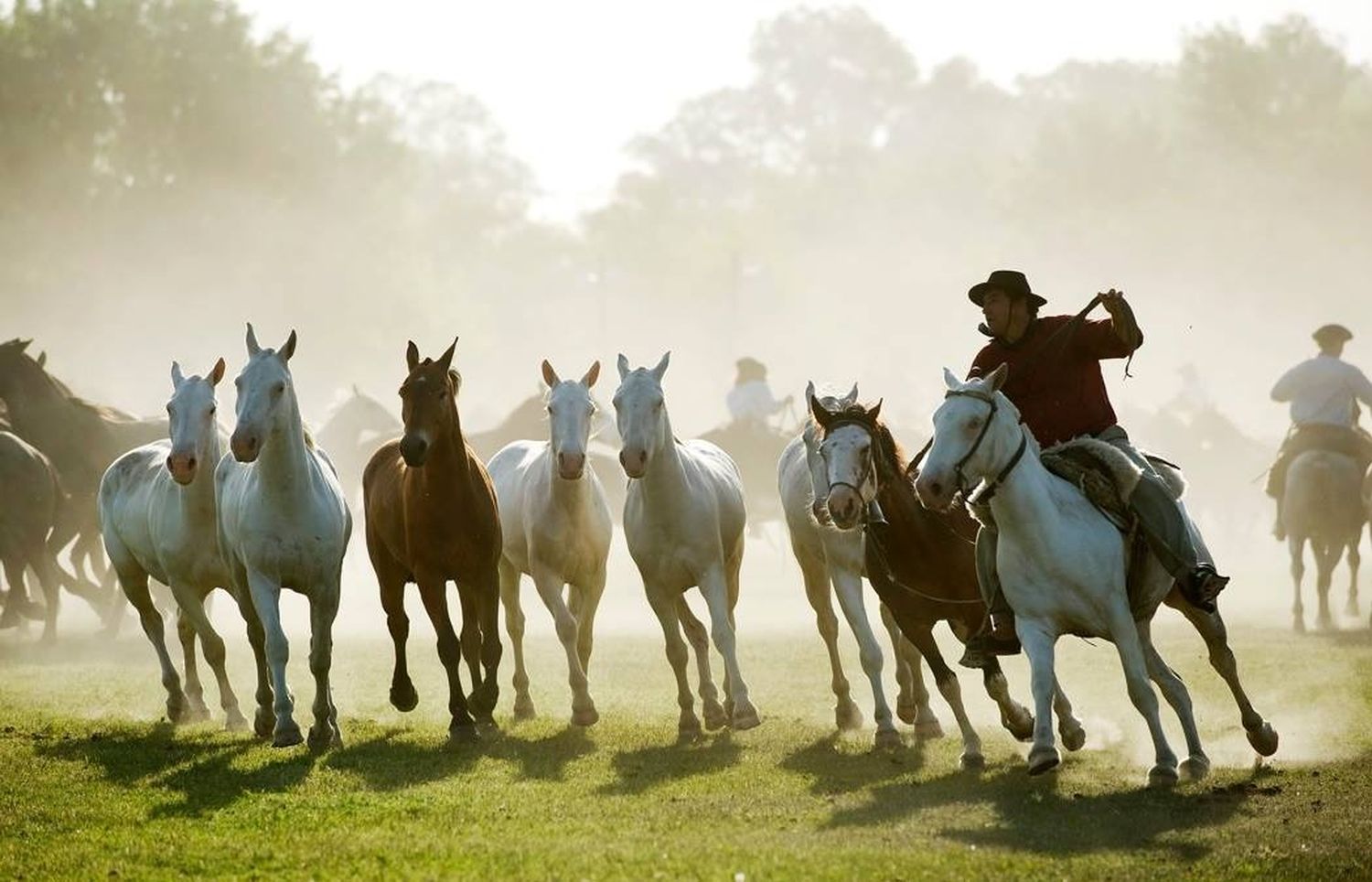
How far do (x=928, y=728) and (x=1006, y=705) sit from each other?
1.74 metres

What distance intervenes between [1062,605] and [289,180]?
51681mm

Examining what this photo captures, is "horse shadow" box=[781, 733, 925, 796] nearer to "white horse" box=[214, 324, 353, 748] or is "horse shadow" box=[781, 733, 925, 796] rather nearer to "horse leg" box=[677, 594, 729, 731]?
"horse leg" box=[677, 594, 729, 731]

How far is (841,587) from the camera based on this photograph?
1369 centimetres

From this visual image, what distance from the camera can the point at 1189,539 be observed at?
437 inches

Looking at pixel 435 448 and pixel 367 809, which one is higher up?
pixel 435 448

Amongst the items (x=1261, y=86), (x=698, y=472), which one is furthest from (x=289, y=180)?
(x=698, y=472)

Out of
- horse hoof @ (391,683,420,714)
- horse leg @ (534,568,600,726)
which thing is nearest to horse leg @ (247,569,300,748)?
horse hoof @ (391,683,420,714)

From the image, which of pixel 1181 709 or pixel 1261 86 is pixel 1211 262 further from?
pixel 1181 709

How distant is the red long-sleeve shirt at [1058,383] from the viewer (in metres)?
11.7

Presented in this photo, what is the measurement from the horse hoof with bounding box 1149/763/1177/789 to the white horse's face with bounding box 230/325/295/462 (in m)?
5.73

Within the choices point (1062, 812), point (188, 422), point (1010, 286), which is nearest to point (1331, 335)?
point (1010, 286)

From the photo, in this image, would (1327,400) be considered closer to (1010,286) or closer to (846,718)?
(846,718)

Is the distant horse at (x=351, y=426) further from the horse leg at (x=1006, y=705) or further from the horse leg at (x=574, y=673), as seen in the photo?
the horse leg at (x=1006, y=705)

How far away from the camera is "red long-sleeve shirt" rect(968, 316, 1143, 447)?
459 inches
